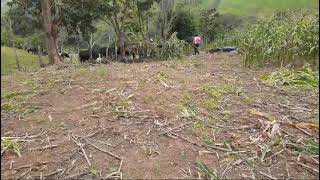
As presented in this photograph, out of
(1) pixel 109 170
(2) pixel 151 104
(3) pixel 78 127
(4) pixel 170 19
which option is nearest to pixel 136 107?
(2) pixel 151 104

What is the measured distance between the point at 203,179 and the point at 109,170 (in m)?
0.60

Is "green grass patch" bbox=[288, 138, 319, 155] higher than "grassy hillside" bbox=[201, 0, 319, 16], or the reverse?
"grassy hillside" bbox=[201, 0, 319, 16]

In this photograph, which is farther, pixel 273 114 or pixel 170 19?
pixel 170 19

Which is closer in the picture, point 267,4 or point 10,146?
point 10,146

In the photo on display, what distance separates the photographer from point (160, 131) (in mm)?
3350

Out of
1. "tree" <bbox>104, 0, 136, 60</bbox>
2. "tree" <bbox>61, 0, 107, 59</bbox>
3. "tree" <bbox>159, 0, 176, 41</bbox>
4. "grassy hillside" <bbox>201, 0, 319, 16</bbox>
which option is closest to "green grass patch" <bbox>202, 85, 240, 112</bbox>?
"grassy hillside" <bbox>201, 0, 319, 16</bbox>

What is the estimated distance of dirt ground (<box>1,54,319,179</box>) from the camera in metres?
2.77

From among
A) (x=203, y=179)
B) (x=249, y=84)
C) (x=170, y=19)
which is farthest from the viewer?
(x=170, y=19)

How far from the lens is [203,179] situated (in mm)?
2633

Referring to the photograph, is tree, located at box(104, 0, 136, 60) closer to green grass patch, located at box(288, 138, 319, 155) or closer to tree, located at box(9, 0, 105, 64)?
tree, located at box(9, 0, 105, 64)

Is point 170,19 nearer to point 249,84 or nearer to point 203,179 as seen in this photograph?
point 249,84

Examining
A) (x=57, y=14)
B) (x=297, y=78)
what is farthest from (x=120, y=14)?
(x=297, y=78)

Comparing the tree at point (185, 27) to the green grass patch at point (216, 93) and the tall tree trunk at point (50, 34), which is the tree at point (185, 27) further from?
the green grass patch at point (216, 93)

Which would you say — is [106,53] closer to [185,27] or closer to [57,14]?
[185,27]
